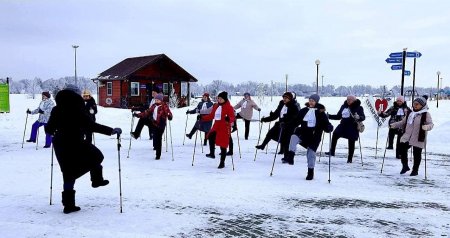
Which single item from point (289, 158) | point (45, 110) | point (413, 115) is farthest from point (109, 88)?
point (413, 115)

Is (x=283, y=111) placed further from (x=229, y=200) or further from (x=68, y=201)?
(x=68, y=201)

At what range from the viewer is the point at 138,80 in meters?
37.9

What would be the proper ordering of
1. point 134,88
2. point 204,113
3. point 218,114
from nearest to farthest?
point 218,114, point 204,113, point 134,88

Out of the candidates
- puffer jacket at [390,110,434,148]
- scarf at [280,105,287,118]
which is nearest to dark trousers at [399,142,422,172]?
puffer jacket at [390,110,434,148]

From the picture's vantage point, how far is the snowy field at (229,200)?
16.2ft

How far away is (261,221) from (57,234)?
8.46 feet

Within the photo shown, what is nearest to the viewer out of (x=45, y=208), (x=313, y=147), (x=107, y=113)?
(x=45, y=208)

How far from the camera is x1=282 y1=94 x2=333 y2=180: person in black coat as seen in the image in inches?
313

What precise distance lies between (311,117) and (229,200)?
2.91m

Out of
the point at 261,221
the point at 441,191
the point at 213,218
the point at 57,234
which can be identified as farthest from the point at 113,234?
the point at 441,191

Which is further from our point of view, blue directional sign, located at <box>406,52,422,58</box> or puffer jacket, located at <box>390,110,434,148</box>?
blue directional sign, located at <box>406,52,422,58</box>

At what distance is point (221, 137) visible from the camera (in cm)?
920

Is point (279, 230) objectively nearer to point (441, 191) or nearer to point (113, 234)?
point (113, 234)

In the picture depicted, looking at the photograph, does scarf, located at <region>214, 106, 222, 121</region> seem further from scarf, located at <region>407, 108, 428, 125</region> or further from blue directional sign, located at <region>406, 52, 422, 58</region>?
blue directional sign, located at <region>406, 52, 422, 58</region>
